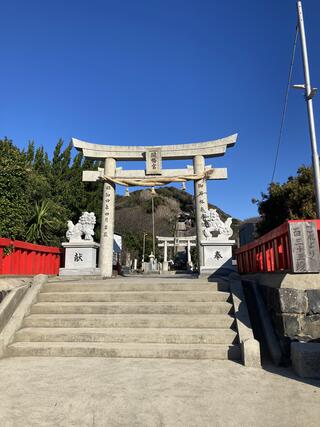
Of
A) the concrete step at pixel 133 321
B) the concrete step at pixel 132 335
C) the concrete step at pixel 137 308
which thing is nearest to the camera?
the concrete step at pixel 132 335

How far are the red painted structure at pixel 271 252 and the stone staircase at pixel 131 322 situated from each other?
1002 millimetres

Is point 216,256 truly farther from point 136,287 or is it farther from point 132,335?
point 132,335

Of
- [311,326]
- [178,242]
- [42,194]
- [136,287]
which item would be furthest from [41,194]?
[178,242]

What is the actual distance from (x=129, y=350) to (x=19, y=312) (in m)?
2.26

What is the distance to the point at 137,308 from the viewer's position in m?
5.38

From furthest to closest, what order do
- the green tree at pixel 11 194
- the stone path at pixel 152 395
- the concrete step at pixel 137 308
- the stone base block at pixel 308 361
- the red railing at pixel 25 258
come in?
1. the green tree at pixel 11 194
2. the red railing at pixel 25 258
3. the concrete step at pixel 137 308
4. the stone base block at pixel 308 361
5. the stone path at pixel 152 395

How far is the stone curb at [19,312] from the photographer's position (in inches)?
175

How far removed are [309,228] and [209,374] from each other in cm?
247

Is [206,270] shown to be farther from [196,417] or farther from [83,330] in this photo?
[196,417]

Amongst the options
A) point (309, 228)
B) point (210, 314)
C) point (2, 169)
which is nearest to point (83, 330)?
point (210, 314)

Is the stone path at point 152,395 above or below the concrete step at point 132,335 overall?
below

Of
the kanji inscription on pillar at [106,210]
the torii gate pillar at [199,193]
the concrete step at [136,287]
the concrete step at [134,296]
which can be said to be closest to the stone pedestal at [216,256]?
the torii gate pillar at [199,193]

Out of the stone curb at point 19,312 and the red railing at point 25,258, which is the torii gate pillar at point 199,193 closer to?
the red railing at point 25,258

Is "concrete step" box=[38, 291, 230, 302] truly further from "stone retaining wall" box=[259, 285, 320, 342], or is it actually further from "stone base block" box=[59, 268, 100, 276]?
"stone base block" box=[59, 268, 100, 276]
